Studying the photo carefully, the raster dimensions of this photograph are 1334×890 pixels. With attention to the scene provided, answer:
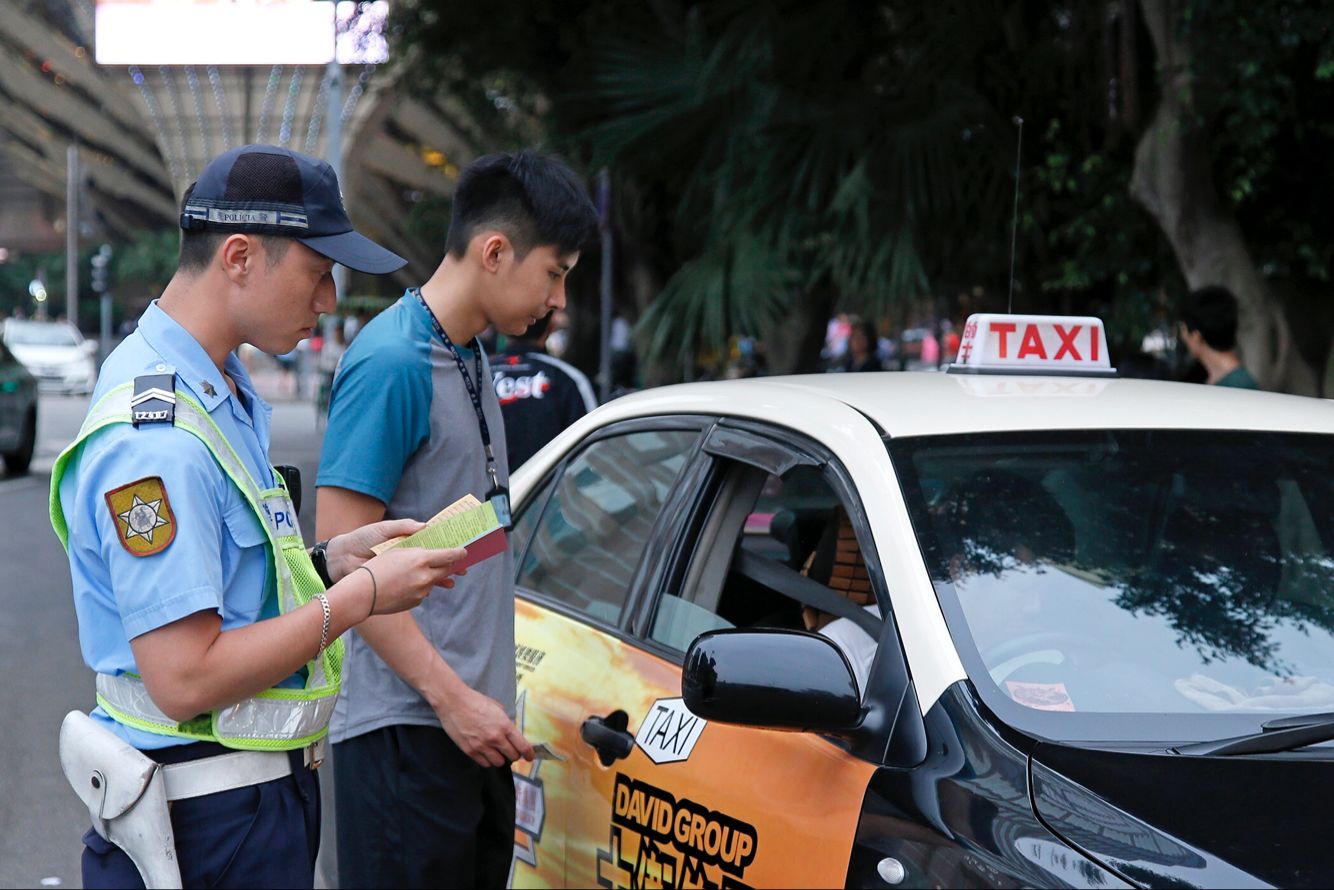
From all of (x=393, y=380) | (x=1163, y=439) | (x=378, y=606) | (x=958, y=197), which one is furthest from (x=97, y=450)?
(x=958, y=197)

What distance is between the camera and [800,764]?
8.09 feet

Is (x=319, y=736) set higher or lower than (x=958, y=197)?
lower

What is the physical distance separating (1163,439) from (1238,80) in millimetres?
5834

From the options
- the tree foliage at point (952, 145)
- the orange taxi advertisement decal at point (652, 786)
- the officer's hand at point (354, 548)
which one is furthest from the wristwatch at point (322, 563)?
the tree foliage at point (952, 145)

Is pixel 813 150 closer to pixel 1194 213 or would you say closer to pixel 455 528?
pixel 1194 213

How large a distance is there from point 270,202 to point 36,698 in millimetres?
5726

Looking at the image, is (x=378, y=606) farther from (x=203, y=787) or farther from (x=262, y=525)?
(x=203, y=787)

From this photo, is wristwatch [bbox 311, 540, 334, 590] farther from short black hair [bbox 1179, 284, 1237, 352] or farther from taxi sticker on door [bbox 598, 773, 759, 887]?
short black hair [bbox 1179, 284, 1237, 352]

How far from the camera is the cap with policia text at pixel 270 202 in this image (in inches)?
84.4

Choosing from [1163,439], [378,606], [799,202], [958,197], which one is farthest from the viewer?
[799,202]

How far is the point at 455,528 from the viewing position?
226 centimetres

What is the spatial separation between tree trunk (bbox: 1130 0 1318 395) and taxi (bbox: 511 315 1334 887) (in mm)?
5393

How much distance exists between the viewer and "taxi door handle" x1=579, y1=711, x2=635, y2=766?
292 centimetres

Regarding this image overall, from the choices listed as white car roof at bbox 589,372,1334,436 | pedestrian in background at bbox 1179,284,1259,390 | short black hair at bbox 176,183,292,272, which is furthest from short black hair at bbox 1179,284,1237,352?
short black hair at bbox 176,183,292,272
